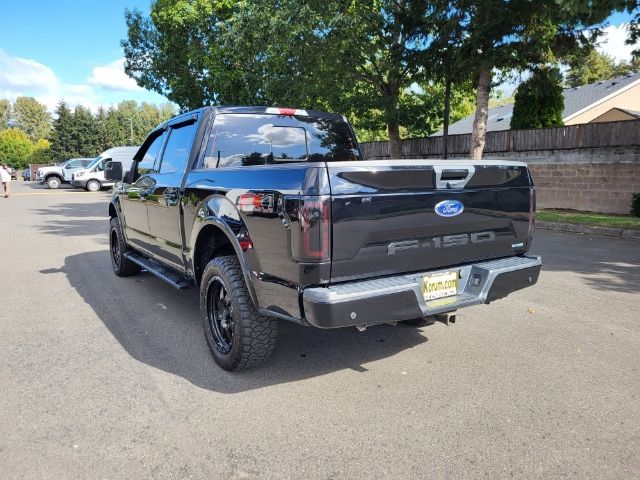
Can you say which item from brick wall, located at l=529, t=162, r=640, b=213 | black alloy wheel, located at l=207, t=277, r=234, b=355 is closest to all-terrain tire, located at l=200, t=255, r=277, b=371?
black alloy wheel, located at l=207, t=277, r=234, b=355

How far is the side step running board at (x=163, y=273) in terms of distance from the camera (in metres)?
4.48

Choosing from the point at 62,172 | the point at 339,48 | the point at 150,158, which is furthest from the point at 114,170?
the point at 62,172

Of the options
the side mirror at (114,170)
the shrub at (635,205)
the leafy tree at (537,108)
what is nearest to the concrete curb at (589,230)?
the shrub at (635,205)

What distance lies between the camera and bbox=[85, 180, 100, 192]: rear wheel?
92.3ft

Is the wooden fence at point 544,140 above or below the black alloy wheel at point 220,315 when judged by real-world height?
above

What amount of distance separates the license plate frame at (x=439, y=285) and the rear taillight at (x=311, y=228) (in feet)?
2.40

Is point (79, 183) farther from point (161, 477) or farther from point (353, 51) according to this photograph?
point (161, 477)

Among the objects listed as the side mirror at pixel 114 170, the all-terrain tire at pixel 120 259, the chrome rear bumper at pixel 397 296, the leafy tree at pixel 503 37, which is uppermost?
the leafy tree at pixel 503 37

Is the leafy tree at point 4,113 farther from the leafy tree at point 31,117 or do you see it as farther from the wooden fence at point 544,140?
the wooden fence at point 544,140

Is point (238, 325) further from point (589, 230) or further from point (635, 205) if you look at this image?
point (635, 205)

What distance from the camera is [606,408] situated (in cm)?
303

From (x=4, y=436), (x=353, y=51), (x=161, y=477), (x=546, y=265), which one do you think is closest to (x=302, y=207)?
(x=161, y=477)

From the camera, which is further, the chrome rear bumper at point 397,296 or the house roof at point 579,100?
the house roof at point 579,100

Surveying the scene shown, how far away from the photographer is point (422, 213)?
10.3 feet
